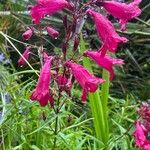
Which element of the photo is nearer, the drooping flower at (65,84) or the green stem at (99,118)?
the drooping flower at (65,84)

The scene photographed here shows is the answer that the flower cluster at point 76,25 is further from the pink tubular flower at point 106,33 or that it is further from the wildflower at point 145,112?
the wildflower at point 145,112

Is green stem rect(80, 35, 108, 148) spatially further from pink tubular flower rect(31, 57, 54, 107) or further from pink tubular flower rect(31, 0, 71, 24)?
pink tubular flower rect(31, 0, 71, 24)

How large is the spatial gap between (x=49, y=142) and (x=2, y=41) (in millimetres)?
1910

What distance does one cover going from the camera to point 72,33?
6.60 ft

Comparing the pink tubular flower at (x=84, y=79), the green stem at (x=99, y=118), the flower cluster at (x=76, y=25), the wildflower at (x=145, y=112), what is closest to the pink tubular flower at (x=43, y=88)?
the flower cluster at (x=76, y=25)

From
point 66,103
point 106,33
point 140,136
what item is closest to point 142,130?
point 140,136

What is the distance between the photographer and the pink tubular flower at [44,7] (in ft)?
6.48

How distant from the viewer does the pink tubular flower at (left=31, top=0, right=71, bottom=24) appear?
197 centimetres

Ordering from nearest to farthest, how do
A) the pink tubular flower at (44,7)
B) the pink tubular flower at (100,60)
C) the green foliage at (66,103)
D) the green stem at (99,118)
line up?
the pink tubular flower at (44,7) → the pink tubular flower at (100,60) → the green foliage at (66,103) → the green stem at (99,118)

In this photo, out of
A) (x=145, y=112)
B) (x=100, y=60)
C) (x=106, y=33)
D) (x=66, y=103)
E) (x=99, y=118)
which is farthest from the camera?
(x=66, y=103)

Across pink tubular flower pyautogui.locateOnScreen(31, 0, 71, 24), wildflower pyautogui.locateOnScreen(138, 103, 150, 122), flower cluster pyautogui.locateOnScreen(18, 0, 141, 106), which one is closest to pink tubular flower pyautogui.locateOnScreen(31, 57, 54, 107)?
flower cluster pyautogui.locateOnScreen(18, 0, 141, 106)

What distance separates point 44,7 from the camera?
6.56 ft

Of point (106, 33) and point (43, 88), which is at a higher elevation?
point (106, 33)

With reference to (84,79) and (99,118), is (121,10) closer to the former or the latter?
(84,79)
